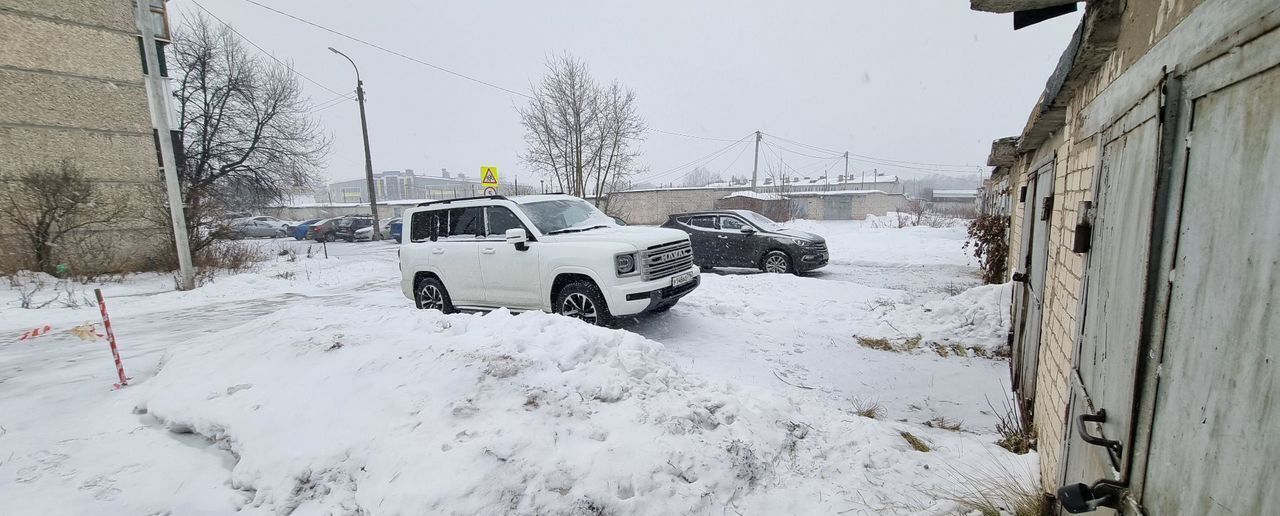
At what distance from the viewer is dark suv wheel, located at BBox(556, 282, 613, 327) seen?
581cm

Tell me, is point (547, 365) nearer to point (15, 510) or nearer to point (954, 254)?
point (15, 510)

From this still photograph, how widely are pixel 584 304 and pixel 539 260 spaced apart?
2.61ft

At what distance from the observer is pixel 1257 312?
82cm

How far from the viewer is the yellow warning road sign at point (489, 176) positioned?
41.8 ft

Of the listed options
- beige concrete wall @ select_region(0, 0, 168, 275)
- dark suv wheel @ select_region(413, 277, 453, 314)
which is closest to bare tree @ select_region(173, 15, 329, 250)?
beige concrete wall @ select_region(0, 0, 168, 275)

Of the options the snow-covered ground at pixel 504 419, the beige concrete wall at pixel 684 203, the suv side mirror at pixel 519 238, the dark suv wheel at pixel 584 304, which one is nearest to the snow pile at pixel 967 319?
the snow-covered ground at pixel 504 419

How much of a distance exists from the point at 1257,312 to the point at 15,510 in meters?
5.12

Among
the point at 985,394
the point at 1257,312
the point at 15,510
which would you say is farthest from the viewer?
the point at 985,394

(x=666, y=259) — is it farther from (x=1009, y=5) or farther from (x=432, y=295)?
(x=1009, y=5)

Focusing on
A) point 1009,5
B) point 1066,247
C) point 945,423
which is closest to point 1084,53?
point 1009,5

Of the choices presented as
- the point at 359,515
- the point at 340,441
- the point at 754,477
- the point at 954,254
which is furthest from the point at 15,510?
the point at 954,254

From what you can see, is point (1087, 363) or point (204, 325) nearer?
point (1087, 363)

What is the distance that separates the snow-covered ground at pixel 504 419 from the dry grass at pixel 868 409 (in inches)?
1.9

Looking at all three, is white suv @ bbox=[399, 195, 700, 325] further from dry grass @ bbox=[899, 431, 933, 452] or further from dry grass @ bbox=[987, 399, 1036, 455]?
dry grass @ bbox=[987, 399, 1036, 455]
